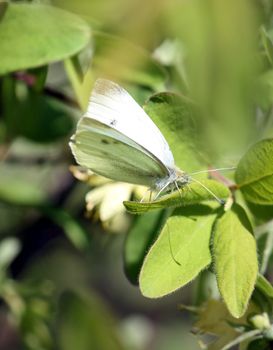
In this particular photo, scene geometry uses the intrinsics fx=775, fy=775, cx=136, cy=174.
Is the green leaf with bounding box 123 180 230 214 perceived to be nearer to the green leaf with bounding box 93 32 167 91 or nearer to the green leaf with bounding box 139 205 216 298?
the green leaf with bounding box 139 205 216 298

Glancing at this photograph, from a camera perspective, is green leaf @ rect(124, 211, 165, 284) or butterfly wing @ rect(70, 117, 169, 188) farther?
green leaf @ rect(124, 211, 165, 284)

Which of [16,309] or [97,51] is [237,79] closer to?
[97,51]

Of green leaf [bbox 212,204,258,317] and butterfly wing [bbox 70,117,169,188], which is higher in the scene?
green leaf [bbox 212,204,258,317]

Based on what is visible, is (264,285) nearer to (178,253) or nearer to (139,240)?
(178,253)

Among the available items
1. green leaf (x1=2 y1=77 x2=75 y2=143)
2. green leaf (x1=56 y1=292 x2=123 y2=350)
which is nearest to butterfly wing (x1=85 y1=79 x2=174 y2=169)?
green leaf (x1=2 y1=77 x2=75 y2=143)

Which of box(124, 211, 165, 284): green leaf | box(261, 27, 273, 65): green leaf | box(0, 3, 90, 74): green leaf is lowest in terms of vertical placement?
box(124, 211, 165, 284): green leaf

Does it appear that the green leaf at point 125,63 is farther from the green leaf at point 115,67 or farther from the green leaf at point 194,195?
the green leaf at point 194,195

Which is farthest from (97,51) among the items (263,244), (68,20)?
(263,244)
